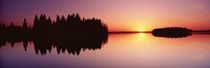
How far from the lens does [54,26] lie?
421ft

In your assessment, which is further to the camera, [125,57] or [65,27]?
[65,27]

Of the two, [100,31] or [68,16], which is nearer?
[68,16]

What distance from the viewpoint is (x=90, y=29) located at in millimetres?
134875

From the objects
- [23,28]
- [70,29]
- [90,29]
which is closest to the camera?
[70,29]

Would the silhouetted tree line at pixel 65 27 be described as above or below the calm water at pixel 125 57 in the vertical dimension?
above

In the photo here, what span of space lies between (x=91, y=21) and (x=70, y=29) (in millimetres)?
16217

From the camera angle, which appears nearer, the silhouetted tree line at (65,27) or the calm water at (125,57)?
the calm water at (125,57)

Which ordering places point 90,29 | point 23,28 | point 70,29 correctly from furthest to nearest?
point 23,28 < point 90,29 < point 70,29

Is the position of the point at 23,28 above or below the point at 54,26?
above

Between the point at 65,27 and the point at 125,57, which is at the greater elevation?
the point at 65,27

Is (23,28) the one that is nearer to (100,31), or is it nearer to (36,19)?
(36,19)

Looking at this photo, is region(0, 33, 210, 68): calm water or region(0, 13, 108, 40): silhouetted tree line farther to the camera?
region(0, 13, 108, 40): silhouetted tree line

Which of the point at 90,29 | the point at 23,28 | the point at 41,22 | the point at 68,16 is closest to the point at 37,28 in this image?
the point at 41,22

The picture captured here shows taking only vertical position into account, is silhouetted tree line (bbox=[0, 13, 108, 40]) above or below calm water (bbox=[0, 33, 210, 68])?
above
